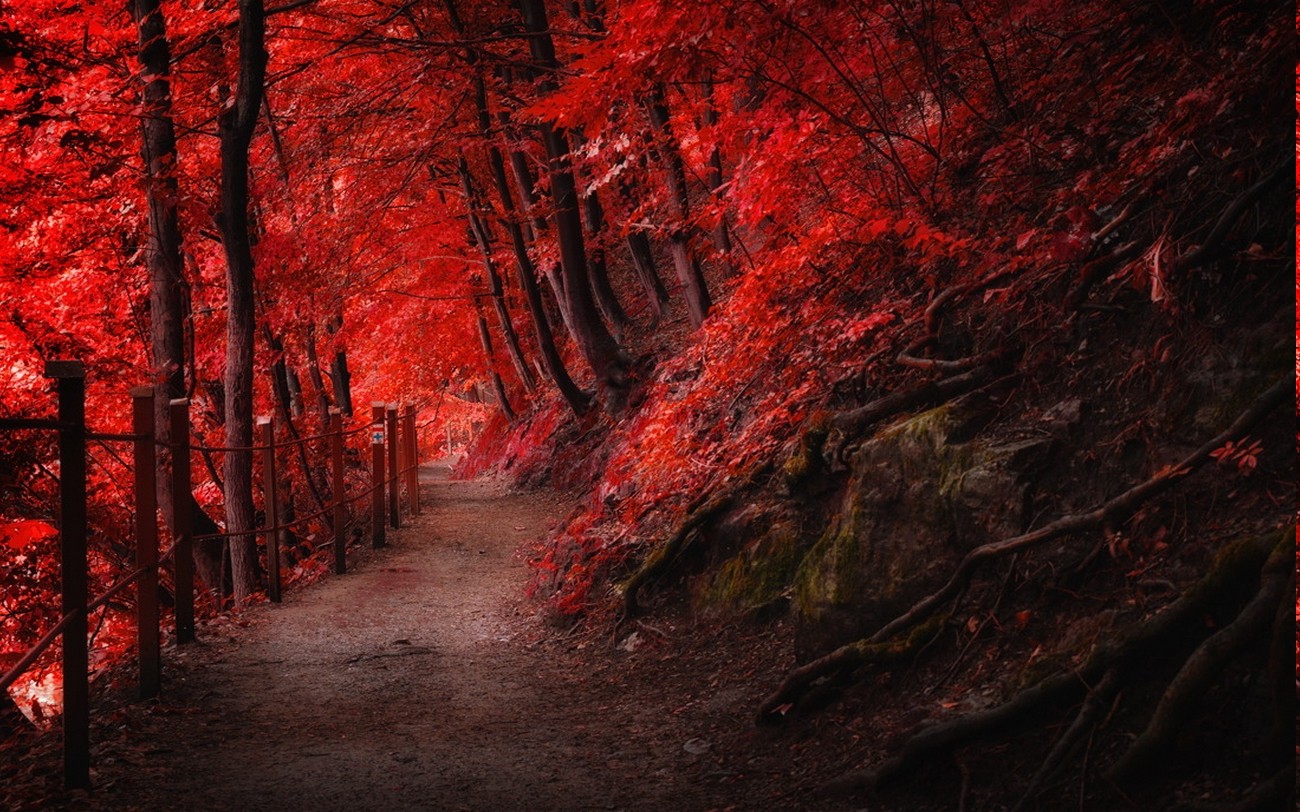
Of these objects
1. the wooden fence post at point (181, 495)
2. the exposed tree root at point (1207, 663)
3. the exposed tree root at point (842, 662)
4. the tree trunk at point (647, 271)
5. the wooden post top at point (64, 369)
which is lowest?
the exposed tree root at point (842, 662)

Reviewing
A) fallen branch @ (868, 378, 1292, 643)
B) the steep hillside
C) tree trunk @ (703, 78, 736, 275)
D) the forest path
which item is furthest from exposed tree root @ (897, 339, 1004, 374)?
tree trunk @ (703, 78, 736, 275)

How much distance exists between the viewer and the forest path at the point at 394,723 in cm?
452

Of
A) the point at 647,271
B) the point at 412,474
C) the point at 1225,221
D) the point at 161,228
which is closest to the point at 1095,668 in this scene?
the point at 1225,221

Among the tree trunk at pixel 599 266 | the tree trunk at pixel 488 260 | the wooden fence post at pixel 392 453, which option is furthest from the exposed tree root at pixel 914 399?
the tree trunk at pixel 488 260

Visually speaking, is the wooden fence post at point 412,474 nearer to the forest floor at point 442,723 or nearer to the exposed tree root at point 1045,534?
the forest floor at point 442,723

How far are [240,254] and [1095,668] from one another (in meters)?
8.59

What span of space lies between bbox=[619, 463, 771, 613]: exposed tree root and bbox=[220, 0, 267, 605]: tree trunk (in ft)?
14.1

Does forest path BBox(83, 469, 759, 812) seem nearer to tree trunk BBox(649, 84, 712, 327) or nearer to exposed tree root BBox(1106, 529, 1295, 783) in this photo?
exposed tree root BBox(1106, 529, 1295, 783)

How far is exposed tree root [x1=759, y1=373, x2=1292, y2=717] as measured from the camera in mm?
3457

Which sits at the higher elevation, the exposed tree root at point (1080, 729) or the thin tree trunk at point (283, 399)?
the thin tree trunk at point (283, 399)

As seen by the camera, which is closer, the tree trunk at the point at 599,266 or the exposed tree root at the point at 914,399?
the exposed tree root at the point at 914,399

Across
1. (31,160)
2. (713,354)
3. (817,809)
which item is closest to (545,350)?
(713,354)

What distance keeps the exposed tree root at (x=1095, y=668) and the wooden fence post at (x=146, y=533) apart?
13.0ft

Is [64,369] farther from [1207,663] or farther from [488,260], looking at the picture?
[488,260]
